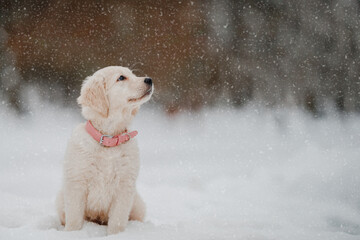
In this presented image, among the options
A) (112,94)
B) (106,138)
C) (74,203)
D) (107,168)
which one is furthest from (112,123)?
(74,203)

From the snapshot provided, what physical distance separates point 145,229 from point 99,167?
103cm

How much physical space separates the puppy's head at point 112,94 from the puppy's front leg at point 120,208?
3.08 ft

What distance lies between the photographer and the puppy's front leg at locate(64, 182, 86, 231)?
3672mm

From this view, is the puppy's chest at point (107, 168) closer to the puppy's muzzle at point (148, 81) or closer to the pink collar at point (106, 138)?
the pink collar at point (106, 138)

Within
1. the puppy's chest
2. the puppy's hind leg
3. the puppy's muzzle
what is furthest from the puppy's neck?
the puppy's hind leg

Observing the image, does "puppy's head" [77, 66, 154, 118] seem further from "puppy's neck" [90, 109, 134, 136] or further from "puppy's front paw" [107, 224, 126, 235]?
"puppy's front paw" [107, 224, 126, 235]

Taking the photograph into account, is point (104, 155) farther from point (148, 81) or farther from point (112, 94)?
point (148, 81)

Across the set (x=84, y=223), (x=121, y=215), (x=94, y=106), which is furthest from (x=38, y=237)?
(x=94, y=106)

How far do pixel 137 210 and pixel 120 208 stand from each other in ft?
2.18

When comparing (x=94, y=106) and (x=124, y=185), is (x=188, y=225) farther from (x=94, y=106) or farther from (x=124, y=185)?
(x=94, y=106)

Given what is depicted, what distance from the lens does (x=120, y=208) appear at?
3.82 metres

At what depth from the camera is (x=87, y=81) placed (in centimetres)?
428

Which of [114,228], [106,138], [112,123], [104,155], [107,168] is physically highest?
[112,123]

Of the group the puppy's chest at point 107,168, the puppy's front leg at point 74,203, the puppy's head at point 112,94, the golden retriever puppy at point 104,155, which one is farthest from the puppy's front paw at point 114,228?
the puppy's head at point 112,94
